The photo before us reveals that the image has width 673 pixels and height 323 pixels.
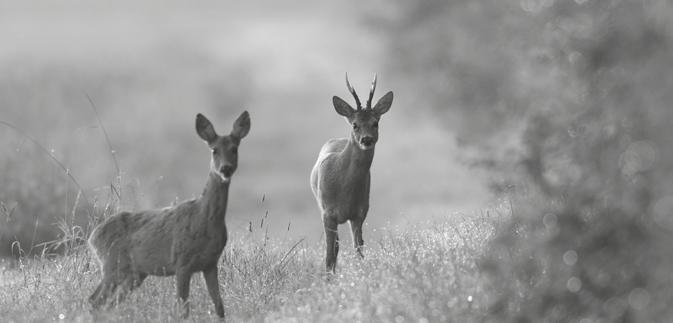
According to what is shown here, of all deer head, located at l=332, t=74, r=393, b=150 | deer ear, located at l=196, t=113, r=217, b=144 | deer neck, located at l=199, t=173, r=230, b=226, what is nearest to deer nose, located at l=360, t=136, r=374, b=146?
deer head, located at l=332, t=74, r=393, b=150

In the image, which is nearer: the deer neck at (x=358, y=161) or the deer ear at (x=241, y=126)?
the deer ear at (x=241, y=126)

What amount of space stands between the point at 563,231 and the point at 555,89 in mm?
1078

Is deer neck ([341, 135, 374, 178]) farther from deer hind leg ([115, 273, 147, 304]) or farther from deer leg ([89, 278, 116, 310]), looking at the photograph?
deer leg ([89, 278, 116, 310])

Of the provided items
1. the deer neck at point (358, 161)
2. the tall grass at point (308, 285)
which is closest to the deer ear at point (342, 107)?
the deer neck at point (358, 161)

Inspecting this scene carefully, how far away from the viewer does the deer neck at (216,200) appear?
7.22 m

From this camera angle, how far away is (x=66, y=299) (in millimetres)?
8859

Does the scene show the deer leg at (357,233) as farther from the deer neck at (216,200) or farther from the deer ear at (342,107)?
the deer neck at (216,200)

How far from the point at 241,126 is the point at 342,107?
2.55 metres

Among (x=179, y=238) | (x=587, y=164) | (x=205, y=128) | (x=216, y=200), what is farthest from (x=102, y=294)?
(x=587, y=164)

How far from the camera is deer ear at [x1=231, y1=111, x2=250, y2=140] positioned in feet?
23.3

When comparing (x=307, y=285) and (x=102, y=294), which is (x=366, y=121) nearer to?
(x=307, y=285)

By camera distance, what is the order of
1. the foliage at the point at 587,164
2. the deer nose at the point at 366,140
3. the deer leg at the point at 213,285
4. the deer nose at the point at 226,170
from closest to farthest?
the foliage at the point at 587,164 → the deer nose at the point at 226,170 → the deer leg at the point at 213,285 → the deer nose at the point at 366,140

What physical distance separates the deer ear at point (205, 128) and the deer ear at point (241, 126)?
0.17 metres

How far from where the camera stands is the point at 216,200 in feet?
23.7
